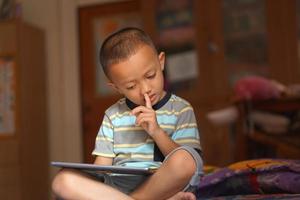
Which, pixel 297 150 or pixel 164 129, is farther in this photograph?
pixel 297 150

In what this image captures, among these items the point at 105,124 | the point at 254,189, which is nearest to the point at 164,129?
the point at 105,124

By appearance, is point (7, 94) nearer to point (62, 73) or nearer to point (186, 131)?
point (62, 73)

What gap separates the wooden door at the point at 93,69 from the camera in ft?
9.84

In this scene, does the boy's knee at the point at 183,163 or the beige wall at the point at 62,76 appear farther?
the beige wall at the point at 62,76

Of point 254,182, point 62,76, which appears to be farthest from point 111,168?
point 62,76

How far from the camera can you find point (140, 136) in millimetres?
1034

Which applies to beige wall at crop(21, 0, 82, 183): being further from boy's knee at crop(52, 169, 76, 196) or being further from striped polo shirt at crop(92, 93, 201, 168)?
boy's knee at crop(52, 169, 76, 196)

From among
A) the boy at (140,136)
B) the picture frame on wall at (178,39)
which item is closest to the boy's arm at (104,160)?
the boy at (140,136)

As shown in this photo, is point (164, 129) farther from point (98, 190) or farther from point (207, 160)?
point (207, 160)

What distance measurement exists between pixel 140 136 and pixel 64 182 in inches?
8.7

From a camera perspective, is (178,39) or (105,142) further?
(178,39)

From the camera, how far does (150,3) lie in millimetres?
2664

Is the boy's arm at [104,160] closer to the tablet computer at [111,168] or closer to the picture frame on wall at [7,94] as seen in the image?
the tablet computer at [111,168]

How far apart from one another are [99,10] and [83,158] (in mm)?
1070
